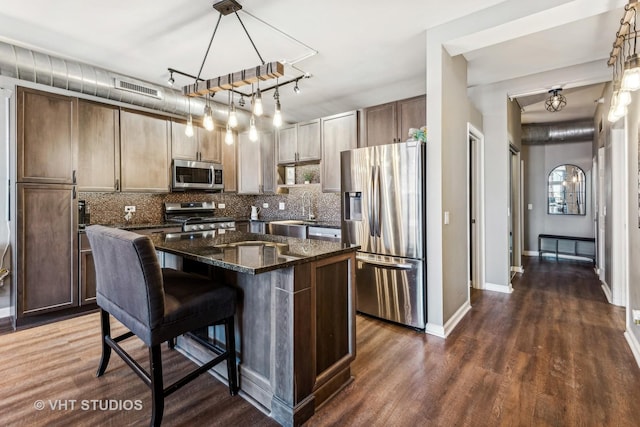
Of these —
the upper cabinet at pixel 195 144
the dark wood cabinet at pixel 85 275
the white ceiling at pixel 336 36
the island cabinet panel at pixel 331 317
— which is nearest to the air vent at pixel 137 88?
the white ceiling at pixel 336 36

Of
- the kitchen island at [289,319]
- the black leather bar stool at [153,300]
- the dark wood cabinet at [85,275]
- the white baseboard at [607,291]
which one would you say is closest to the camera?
the black leather bar stool at [153,300]

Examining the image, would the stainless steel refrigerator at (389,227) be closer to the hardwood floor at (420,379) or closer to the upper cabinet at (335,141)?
the hardwood floor at (420,379)

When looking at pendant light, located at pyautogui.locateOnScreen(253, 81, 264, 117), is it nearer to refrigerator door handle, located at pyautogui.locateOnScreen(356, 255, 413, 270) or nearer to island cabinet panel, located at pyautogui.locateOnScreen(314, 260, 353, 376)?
island cabinet panel, located at pyautogui.locateOnScreen(314, 260, 353, 376)

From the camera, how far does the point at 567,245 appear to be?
638 cm

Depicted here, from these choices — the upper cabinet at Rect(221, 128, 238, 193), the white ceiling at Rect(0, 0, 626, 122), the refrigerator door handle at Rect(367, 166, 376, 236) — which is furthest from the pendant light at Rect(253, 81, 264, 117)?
the upper cabinet at Rect(221, 128, 238, 193)

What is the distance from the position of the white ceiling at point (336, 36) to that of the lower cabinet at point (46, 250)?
1462 mm

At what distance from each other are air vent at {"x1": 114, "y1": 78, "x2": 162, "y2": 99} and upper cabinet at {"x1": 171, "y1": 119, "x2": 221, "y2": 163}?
581 mm

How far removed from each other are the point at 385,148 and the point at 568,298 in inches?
120

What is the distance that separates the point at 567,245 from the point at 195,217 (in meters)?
7.10

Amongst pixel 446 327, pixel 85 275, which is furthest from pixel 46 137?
pixel 446 327

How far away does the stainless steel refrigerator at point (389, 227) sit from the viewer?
290 cm

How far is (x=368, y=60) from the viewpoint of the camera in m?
3.44

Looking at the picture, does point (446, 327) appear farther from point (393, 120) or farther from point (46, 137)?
point (46, 137)

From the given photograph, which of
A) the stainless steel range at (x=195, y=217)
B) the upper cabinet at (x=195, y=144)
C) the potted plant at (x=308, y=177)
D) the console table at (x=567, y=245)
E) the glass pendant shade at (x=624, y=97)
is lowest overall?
the console table at (x=567, y=245)
